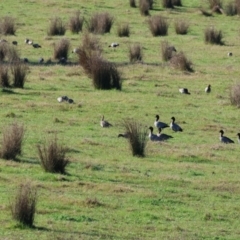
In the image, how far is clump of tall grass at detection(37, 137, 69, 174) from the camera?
15.6 m

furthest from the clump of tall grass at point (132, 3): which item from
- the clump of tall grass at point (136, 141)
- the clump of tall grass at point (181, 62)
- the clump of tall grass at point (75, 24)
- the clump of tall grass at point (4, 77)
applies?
the clump of tall grass at point (136, 141)

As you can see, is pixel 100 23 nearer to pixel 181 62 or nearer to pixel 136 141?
pixel 181 62

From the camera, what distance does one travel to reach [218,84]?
2584 cm

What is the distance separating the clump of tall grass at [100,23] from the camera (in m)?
35.1

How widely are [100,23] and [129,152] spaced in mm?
17559

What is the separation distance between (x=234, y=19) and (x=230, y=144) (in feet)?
70.1

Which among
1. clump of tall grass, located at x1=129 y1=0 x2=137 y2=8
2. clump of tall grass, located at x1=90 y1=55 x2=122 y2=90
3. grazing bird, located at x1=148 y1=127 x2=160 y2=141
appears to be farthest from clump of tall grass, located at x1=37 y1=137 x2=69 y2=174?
clump of tall grass, located at x1=129 y1=0 x2=137 y2=8

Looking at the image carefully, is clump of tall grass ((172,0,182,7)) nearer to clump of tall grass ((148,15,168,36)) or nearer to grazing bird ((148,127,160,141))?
clump of tall grass ((148,15,168,36))

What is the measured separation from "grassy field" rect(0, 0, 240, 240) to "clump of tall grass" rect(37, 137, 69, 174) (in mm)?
228

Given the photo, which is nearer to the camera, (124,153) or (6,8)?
(124,153)

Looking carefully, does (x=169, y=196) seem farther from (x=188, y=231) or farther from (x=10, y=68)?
(x=10, y=68)

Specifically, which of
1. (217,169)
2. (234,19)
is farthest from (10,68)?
(234,19)

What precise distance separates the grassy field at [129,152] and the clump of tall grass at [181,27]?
174 cm

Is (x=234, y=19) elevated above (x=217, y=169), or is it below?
below
